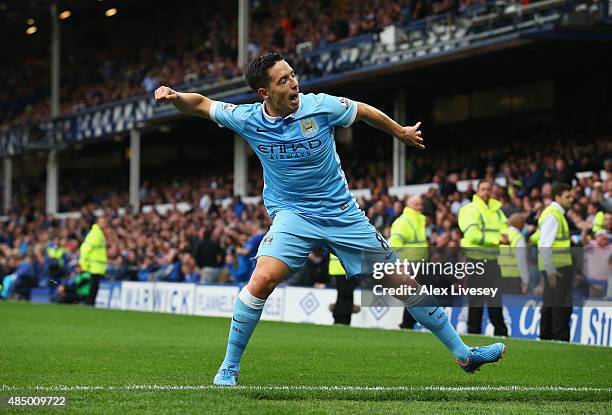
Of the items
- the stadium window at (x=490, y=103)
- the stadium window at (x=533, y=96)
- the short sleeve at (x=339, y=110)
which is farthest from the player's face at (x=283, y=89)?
the stadium window at (x=490, y=103)

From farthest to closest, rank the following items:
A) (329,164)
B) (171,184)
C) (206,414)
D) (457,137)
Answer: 1. (171,184)
2. (457,137)
3. (329,164)
4. (206,414)

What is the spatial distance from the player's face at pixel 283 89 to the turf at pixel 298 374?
1.98m

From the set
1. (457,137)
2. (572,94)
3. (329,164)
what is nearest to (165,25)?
(457,137)

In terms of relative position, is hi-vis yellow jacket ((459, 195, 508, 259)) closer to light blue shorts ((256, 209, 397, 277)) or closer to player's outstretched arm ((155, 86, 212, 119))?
light blue shorts ((256, 209, 397, 277))

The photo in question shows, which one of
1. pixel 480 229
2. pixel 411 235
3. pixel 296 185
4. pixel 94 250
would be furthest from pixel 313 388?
pixel 94 250

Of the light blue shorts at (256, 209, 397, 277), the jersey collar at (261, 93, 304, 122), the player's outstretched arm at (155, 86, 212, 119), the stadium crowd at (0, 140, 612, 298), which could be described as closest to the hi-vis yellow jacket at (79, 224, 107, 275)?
the stadium crowd at (0, 140, 612, 298)

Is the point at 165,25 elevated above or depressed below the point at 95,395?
above

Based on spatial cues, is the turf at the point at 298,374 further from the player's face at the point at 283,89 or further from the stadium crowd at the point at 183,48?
the stadium crowd at the point at 183,48

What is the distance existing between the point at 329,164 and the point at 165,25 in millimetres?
40416

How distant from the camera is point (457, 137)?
30.1m

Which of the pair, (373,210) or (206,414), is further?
(373,210)

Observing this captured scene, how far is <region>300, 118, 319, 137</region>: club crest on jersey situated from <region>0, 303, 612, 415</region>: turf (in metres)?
1.79

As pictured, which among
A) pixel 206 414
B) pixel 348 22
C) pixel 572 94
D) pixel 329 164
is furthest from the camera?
pixel 348 22

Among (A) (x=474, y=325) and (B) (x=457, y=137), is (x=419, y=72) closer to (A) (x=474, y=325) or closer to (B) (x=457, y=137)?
(B) (x=457, y=137)
